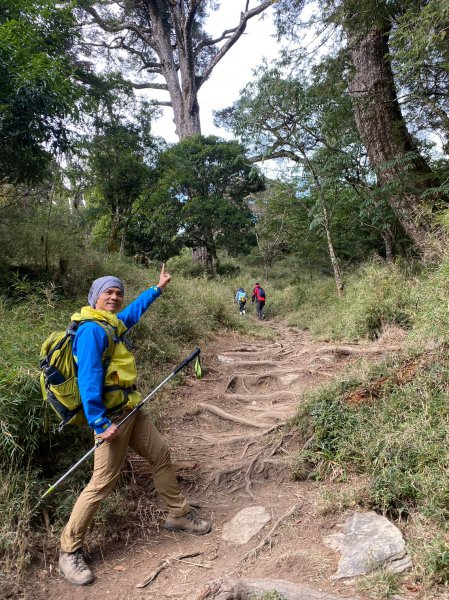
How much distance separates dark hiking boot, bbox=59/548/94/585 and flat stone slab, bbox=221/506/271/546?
1.03 m

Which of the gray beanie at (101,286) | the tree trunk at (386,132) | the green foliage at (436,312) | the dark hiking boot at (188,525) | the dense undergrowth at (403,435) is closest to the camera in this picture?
the dense undergrowth at (403,435)

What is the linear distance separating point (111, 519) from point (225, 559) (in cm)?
99

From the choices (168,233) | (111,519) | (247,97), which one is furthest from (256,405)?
(168,233)

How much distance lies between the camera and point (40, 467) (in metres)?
3.26

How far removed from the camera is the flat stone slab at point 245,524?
310cm

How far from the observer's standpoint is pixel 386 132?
8.30 meters

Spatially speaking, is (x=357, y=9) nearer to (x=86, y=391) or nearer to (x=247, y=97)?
(x=247, y=97)

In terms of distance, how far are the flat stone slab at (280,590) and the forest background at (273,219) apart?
0.58 metres

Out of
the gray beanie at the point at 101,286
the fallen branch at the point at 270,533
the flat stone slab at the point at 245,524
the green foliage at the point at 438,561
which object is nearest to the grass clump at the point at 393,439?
the green foliage at the point at 438,561

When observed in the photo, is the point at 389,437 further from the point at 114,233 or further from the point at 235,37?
the point at 235,37

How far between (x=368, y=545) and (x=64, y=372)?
2.33 m

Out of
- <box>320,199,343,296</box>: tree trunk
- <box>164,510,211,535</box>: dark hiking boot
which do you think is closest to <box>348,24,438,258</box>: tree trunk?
<box>320,199,343,296</box>: tree trunk

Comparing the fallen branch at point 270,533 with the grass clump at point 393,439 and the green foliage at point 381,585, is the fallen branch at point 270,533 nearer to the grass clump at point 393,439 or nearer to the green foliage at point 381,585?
the grass clump at point 393,439

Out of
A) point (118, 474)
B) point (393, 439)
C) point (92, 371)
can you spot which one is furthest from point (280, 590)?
point (92, 371)
